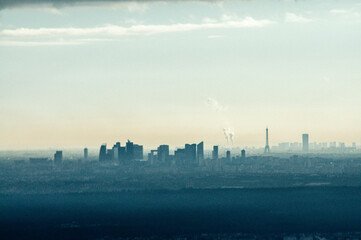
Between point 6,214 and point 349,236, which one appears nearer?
point 349,236

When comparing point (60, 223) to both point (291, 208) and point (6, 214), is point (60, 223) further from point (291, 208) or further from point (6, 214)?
point (291, 208)

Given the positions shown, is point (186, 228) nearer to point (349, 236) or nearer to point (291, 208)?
point (349, 236)

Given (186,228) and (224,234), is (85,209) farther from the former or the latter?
(224,234)

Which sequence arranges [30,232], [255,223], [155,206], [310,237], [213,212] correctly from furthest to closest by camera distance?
[155,206], [213,212], [255,223], [30,232], [310,237]

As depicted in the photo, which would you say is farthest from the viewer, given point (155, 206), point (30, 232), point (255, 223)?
point (155, 206)

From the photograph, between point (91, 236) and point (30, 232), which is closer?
point (91, 236)

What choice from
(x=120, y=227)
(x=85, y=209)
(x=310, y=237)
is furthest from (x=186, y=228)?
(x=85, y=209)

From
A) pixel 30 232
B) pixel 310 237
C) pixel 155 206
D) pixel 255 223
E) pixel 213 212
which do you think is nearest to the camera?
pixel 310 237

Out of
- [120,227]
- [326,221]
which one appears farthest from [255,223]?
[120,227]
